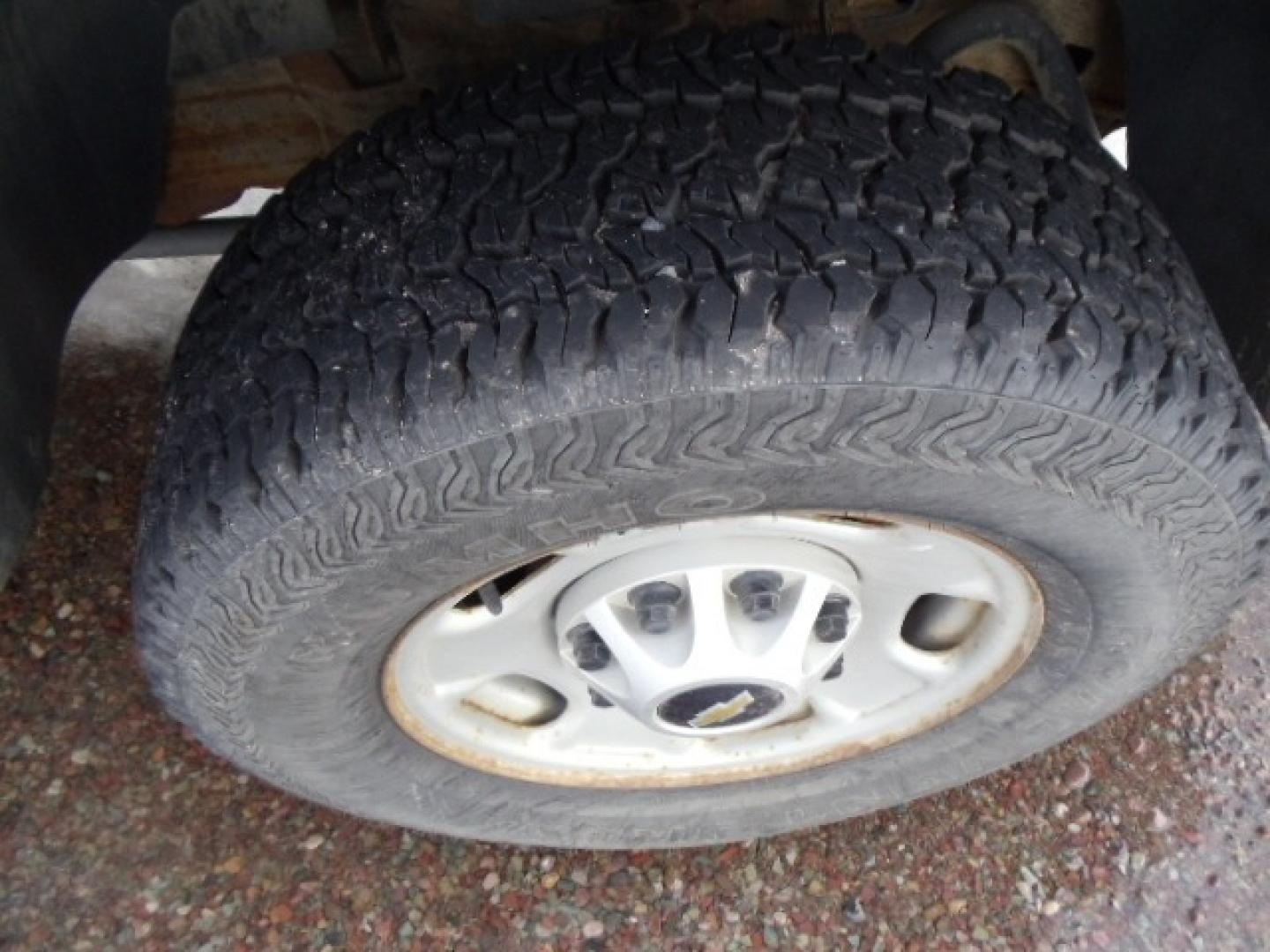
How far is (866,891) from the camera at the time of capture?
2424 mm

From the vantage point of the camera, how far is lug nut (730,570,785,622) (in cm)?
188

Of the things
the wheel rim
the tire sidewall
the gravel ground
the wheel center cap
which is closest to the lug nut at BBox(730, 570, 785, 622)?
the wheel rim

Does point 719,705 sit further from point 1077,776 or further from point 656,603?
point 1077,776

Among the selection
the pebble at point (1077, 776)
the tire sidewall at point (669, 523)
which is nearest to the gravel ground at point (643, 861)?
the pebble at point (1077, 776)

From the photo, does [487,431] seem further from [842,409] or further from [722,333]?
[842,409]

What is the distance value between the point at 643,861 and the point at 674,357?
138cm

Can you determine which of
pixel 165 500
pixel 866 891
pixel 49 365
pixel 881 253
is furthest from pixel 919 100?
pixel 866 891

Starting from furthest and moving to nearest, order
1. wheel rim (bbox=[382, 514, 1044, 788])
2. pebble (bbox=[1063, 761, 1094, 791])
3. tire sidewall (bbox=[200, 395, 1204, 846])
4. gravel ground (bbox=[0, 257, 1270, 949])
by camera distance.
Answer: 1. pebble (bbox=[1063, 761, 1094, 791])
2. gravel ground (bbox=[0, 257, 1270, 949])
3. wheel rim (bbox=[382, 514, 1044, 788])
4. tire sidewall (bbox=[200, 395, 1204, 846])

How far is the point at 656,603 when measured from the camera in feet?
6.19

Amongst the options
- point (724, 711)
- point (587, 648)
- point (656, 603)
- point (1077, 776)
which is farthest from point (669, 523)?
point (1077, 776)

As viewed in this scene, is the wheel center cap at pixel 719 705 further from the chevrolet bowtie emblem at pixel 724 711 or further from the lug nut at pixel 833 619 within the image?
the lug nut at pixel 833 619

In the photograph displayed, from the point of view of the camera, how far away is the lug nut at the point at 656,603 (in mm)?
1875

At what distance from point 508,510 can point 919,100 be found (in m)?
0.73

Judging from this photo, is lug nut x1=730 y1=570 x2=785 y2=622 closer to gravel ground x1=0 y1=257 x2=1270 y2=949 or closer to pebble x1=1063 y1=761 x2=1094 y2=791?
gravel ground x1=0 y1=257 x2=1270 y2=949
